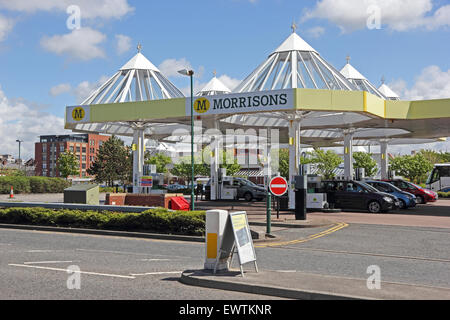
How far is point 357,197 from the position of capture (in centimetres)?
2738

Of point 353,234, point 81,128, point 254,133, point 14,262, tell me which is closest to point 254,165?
point 254,133

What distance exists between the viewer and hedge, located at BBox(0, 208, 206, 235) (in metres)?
16.7

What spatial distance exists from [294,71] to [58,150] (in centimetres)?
14887

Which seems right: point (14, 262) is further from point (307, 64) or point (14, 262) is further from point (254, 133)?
point (254, 133)

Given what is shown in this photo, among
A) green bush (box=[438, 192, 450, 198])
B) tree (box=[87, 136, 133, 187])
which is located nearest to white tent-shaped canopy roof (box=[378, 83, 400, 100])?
green bush (box=[438, 192, 450, 198])

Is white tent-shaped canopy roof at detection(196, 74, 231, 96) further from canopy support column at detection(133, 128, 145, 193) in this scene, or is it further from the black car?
the black car

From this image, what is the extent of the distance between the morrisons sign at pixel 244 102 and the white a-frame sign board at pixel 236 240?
16.7 metres

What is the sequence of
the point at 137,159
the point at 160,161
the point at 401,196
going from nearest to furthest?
the point at 401,196, the point at 137,159, the point at 160,161

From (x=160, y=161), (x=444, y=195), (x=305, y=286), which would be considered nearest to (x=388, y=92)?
(x=444, y=195)

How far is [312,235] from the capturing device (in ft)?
56.7

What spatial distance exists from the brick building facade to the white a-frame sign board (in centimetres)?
16129

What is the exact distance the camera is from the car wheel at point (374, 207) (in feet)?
87.8

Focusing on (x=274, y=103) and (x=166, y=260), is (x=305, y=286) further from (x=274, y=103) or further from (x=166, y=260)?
(x=274, y=103)

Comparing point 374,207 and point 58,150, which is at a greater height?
point 58,150
